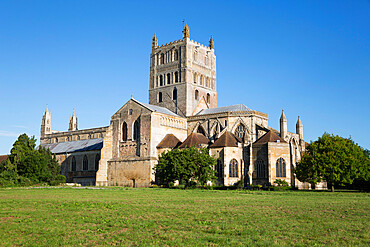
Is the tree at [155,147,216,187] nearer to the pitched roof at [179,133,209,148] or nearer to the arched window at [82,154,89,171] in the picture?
the pitched roof at [179,133,209,148]

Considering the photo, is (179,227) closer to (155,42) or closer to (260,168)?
(260,168)

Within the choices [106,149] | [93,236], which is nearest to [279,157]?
[106,149]

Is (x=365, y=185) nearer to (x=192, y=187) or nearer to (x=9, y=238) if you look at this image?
(x=192, y=187)

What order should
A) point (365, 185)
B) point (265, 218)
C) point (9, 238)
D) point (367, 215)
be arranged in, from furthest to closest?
point (365, 185) < point (367, 215) < point (265, 218) < point (9, 238)

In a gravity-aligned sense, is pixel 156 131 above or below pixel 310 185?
above

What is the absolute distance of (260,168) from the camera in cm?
5406

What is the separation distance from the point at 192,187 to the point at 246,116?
18538 mm

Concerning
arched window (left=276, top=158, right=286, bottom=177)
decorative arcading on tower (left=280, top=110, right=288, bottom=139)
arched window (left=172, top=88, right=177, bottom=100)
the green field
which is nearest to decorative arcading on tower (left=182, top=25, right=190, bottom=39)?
arched window (left=172, top=88, right=177, bottom=100)

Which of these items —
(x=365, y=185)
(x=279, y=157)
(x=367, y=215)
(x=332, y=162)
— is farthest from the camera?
(x=279, y=157)

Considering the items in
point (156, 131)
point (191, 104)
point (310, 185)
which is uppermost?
point (191, 104)

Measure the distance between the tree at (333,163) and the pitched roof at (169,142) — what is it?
21.7 meters

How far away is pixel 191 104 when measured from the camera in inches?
2783

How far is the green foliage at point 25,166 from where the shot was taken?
4837 cm

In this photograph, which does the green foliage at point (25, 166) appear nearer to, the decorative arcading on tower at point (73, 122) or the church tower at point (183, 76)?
the church tower at point (183, 76)
